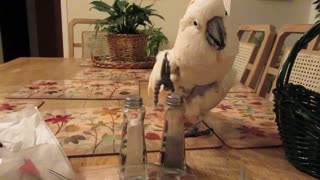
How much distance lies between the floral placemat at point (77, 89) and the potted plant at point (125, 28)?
0.39m

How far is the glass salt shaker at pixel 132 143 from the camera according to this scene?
15.8 inches

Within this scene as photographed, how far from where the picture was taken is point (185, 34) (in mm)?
486

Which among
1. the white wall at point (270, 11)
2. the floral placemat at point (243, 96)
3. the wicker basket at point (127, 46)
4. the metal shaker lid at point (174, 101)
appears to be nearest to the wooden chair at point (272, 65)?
the floral placemat at point (243, 96)

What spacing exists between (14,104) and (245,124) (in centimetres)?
60

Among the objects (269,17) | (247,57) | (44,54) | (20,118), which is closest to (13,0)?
(44,54)

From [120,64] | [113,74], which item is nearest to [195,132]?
[113,74]

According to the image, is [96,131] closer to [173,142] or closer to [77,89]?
[173,142]

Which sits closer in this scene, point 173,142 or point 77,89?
point 173,142

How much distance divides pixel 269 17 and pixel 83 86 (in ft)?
5.66

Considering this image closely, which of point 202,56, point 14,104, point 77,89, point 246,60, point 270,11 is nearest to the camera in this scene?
point 202,56

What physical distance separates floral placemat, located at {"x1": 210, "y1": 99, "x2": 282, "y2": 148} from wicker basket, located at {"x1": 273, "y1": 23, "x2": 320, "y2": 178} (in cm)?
9

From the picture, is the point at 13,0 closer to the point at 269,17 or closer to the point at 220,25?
the point at 269,17

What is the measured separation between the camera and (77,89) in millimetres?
923

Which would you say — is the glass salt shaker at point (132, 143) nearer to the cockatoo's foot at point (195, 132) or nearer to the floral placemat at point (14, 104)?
the cockatoo's foot at point (195, 132)
